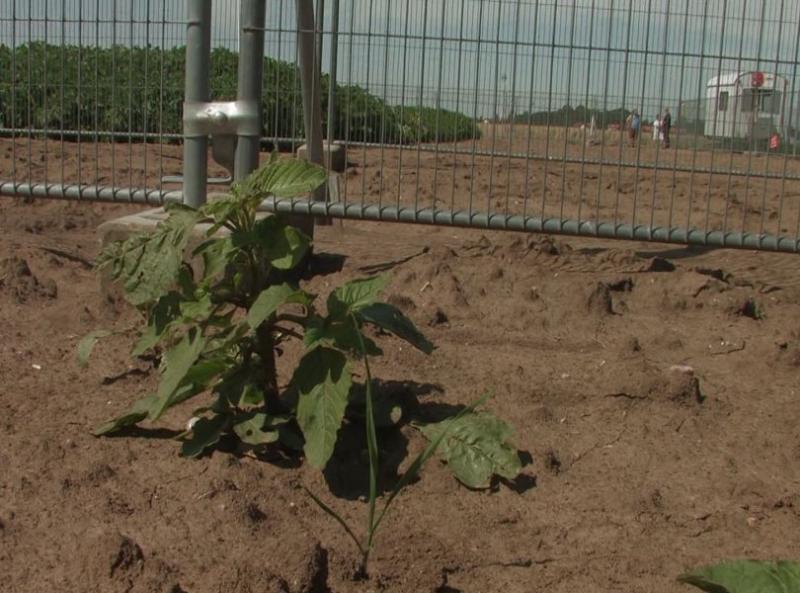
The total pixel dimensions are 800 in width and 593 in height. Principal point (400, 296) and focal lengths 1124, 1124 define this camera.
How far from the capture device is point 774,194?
32.7ft

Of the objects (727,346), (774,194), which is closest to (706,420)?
(727,346)

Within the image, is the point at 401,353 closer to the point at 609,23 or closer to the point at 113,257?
the point at 113,257

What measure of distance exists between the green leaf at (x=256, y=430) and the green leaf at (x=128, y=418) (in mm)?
279

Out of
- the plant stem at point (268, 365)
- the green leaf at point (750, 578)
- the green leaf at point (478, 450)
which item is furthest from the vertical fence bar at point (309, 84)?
the green leaf at point (750, 578)

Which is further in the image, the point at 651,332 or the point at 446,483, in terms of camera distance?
the point at 651,332

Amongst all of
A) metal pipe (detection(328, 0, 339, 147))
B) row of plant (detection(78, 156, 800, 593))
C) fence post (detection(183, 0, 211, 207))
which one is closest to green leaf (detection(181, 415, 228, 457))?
row of plant (detection(78, 156, 800, 593))

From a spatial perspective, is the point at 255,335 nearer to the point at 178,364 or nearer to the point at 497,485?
the point at 178,364

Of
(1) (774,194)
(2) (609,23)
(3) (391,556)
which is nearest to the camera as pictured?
(3) (391,556)

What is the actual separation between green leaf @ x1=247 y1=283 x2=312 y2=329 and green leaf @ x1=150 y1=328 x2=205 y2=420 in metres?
0.20

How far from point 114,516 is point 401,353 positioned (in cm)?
143

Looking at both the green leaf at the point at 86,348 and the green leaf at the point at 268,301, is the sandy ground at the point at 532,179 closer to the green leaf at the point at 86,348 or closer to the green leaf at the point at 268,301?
the green leaf at the point at 86,348

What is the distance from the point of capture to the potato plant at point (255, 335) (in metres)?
2.92

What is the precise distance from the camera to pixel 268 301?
2869mm

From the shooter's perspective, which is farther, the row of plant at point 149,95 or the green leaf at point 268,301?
the row of plant at point 149,95
